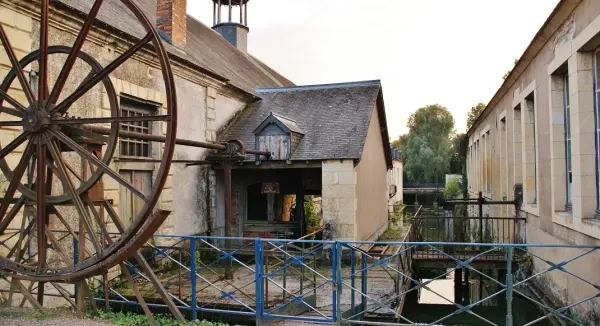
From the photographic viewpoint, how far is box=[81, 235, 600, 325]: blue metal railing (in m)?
5.75

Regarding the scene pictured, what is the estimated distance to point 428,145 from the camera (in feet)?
165

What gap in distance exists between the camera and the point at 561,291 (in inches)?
309

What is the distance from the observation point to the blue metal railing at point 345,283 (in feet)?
18.9

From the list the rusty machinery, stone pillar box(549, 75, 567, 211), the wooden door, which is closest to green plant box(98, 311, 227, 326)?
the rusty machinery

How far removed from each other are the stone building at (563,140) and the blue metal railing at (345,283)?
186 millimetres

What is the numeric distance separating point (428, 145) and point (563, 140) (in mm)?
43153

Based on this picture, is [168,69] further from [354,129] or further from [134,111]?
[354,129]

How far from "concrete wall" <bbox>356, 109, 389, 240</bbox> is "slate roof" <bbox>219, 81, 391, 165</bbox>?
0.68 metres

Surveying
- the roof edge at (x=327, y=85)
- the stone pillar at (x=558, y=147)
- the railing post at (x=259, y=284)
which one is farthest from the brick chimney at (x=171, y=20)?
the stone pillar at (x=558, y=147)

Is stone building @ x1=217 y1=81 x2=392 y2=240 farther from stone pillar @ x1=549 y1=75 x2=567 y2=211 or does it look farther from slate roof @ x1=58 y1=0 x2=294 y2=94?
stone pillar @ x1=549 y1=75 x2=567 y2=211

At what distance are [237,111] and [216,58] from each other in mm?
2907

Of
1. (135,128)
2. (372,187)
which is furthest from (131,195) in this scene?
(372,187)

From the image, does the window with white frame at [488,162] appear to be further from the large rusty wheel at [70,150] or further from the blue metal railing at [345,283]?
the large rusty wheel at [70,150]

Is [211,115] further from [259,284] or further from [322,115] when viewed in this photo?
[259,284]
